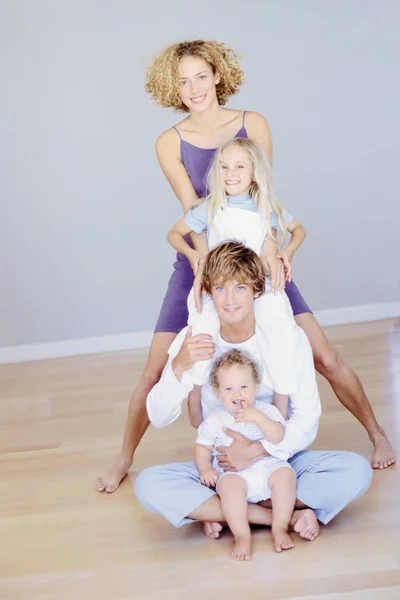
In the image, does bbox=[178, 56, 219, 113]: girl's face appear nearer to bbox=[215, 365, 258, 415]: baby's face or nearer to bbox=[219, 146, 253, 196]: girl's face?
bbox=[219, 146, 253, 196]: girl's face

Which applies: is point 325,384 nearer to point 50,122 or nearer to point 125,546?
point 125,546

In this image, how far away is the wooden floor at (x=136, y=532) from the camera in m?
1.99

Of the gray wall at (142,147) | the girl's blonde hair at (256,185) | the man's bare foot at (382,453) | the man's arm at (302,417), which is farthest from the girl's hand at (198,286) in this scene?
the gray wall at (142,147)

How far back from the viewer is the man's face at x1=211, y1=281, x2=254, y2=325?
230 cm

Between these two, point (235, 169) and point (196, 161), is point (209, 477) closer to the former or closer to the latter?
point (235, 169)

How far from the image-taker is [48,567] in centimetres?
221

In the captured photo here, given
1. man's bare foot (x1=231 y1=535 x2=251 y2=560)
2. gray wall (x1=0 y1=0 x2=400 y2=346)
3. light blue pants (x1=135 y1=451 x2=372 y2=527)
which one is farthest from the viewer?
gray wall (x1=0 y1=0 x2=400 y2=346)

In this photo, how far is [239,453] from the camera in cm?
229

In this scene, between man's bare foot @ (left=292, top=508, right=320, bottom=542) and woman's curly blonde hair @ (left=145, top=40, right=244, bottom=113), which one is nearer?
man's bare foot @ (left=292, top=508, right=320, bottom=542)

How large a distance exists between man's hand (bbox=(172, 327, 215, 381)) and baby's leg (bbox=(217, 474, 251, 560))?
32 centimetres

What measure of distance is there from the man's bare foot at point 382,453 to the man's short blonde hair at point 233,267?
72cm

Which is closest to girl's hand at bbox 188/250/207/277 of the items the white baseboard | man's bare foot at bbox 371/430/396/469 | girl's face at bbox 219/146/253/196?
girl's face at bbox 219/146/253/196

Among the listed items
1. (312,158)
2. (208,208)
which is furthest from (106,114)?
(208,208)

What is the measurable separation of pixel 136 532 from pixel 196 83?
1.37 metres
